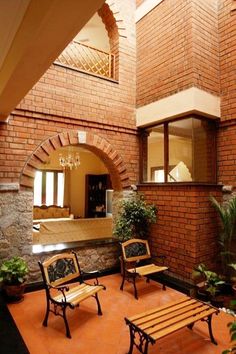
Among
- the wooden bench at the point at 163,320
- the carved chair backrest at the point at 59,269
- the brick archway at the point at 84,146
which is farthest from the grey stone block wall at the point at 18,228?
the wooden bench at the point at 163,320

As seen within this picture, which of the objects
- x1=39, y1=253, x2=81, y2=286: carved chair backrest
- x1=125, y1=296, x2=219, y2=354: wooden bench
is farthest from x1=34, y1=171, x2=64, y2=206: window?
x1=125, y1=296, x2=219, y2=354: wooden bench

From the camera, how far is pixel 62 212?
30.9ft

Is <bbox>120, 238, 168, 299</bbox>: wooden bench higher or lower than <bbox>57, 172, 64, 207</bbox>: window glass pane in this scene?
lower

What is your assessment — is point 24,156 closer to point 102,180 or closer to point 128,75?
point 128,75

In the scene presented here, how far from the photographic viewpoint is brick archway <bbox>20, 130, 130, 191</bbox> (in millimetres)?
4203

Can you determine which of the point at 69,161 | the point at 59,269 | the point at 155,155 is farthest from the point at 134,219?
the point at 69,161

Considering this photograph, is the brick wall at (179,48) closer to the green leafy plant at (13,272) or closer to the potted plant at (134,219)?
the potted plant at (134,219)

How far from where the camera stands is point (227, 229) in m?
4.15

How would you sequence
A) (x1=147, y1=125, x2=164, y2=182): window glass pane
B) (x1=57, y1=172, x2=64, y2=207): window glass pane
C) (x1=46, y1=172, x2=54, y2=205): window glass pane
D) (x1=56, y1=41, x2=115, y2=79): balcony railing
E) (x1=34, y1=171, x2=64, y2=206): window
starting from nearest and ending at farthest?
1. (x1=56, y1=41, x2=115, y2=79): balcony railing
2. (x1=147, y1=125, x2=164, y2=182): window glass pane
3. (x1=34, y1=171, x2=64, y2=206): window
4. (x1=46, y1=172, x2=54, y2=205): window glass pane
5. (x1=57, y1=172, x2=64, y2=207): window glass pane

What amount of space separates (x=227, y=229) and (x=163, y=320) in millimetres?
2074

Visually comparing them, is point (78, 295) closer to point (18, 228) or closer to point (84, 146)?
point (18, 228)

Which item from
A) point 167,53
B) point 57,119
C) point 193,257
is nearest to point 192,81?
point 167,53

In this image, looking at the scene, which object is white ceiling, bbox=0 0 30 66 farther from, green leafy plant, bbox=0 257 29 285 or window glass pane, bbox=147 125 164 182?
window glass pane, bbox=147 125 164 182

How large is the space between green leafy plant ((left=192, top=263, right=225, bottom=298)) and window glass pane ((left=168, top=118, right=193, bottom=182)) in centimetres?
145
